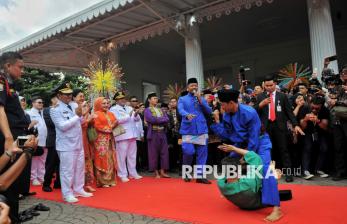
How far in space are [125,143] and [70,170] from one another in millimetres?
1645

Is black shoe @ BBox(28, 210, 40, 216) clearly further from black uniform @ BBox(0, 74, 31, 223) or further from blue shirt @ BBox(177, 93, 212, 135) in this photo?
blue shirt @ BBox(177, 93, 212, 135)

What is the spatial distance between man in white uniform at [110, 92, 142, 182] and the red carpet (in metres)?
0.67

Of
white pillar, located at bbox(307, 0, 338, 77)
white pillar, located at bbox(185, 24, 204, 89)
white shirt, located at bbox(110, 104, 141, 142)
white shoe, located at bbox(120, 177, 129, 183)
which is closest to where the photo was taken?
white shoe, located at bbox(120, 177, 129, 183)

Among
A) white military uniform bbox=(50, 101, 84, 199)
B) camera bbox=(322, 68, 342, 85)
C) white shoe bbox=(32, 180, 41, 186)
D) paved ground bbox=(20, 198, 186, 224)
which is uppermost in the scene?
camera bbox=(322, 68, 342, 85)

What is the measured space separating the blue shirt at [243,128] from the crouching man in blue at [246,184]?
16 centimetres

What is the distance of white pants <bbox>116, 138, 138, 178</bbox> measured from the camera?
607cm

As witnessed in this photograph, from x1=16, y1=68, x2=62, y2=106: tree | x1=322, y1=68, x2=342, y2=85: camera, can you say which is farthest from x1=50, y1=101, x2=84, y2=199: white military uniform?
x1=16, y1=68, x2=62, y2=106: tree

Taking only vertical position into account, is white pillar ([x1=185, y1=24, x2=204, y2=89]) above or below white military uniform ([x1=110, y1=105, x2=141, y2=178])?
above

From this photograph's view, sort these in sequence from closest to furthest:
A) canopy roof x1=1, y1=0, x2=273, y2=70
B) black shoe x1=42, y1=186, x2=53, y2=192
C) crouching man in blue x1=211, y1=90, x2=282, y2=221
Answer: crouching man in blue x1=211, y1=90, x2=282, y2=221
black shoe x1=42, y1=186, x2=53, y2=192
canopy roof x1=1, y1=0, x2=273, y2=70

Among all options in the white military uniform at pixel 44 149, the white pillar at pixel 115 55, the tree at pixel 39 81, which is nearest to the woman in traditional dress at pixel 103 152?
the white military uniform at pixel 44 149

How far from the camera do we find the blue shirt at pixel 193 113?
215 inches

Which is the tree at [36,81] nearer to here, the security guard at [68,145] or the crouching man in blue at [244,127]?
the security guard at [68,145]

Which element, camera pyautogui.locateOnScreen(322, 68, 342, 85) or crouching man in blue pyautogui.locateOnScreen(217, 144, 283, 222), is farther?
camera pyautogui.locateOnScreen(322, 68, 342, 85)

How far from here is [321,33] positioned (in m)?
6.63
